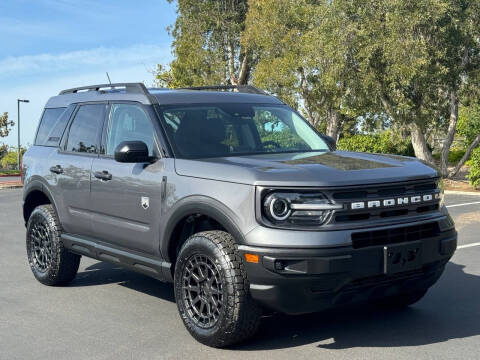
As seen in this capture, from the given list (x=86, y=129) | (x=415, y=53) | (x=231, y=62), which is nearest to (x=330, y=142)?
(x=86, y=129)

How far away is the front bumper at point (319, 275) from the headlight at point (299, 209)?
0.70 ft

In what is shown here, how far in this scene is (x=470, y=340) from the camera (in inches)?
196

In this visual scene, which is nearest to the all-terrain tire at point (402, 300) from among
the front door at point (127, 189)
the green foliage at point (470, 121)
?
the front door at point (127, 189)

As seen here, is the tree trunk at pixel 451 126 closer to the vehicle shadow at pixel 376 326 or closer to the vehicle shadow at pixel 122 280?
the vehicle shadow at pixel 122 280

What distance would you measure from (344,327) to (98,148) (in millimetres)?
2901

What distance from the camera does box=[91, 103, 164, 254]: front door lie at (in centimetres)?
548

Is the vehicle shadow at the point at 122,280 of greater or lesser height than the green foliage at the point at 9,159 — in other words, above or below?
above

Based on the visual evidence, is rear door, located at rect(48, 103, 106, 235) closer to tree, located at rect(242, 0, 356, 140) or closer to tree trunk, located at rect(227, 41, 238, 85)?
tree, located at rect(242, 0, 356, 140)

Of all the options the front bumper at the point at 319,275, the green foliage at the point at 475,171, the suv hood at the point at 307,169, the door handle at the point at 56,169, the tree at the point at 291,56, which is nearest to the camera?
the front bumper at the point at 319,275

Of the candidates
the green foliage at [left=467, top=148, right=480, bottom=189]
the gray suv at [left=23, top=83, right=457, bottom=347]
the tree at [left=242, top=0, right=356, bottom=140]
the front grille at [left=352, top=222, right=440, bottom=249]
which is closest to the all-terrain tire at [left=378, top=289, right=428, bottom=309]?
the gray suv at [left=23, top=83, right=457, bottom=347]

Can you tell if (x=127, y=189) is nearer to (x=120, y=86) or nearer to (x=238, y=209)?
(x=120, y=86)

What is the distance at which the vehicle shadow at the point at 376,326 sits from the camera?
4992 millimetres

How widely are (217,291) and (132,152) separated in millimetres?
1372

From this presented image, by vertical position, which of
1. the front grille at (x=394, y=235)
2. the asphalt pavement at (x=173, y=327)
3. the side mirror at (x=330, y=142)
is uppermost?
the side mirror at (x=330, y=142)
